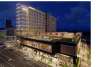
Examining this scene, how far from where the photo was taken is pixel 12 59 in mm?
2246

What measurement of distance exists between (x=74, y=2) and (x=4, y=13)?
0.59 m

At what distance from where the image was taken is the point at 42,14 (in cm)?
226

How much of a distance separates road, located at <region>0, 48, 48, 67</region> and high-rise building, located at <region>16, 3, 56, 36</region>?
0.17 m

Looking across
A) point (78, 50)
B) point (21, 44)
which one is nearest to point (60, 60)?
point (78, 50)

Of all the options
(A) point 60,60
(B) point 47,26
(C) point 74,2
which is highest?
(C) point 74,2

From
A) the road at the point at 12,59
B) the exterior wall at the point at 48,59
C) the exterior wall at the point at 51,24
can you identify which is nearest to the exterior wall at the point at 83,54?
the exterior wall at the point at 48,59

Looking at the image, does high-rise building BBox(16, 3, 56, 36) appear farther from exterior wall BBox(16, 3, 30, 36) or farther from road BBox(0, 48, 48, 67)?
road BBox(0, 48, 48, 67)

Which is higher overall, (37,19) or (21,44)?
(37,19)

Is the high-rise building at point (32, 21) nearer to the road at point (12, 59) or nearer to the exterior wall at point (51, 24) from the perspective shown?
the exterior wall at point (51, 24)

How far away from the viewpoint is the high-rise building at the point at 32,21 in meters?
2.26

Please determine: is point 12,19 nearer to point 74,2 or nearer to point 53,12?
point 53,12

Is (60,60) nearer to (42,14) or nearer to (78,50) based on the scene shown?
(78,50)

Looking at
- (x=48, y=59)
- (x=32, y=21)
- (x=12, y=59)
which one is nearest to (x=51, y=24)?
(x=32, y=21)

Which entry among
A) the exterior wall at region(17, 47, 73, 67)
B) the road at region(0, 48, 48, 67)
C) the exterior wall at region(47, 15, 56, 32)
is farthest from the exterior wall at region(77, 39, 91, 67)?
the road at region(0, 48, 48, 67)
